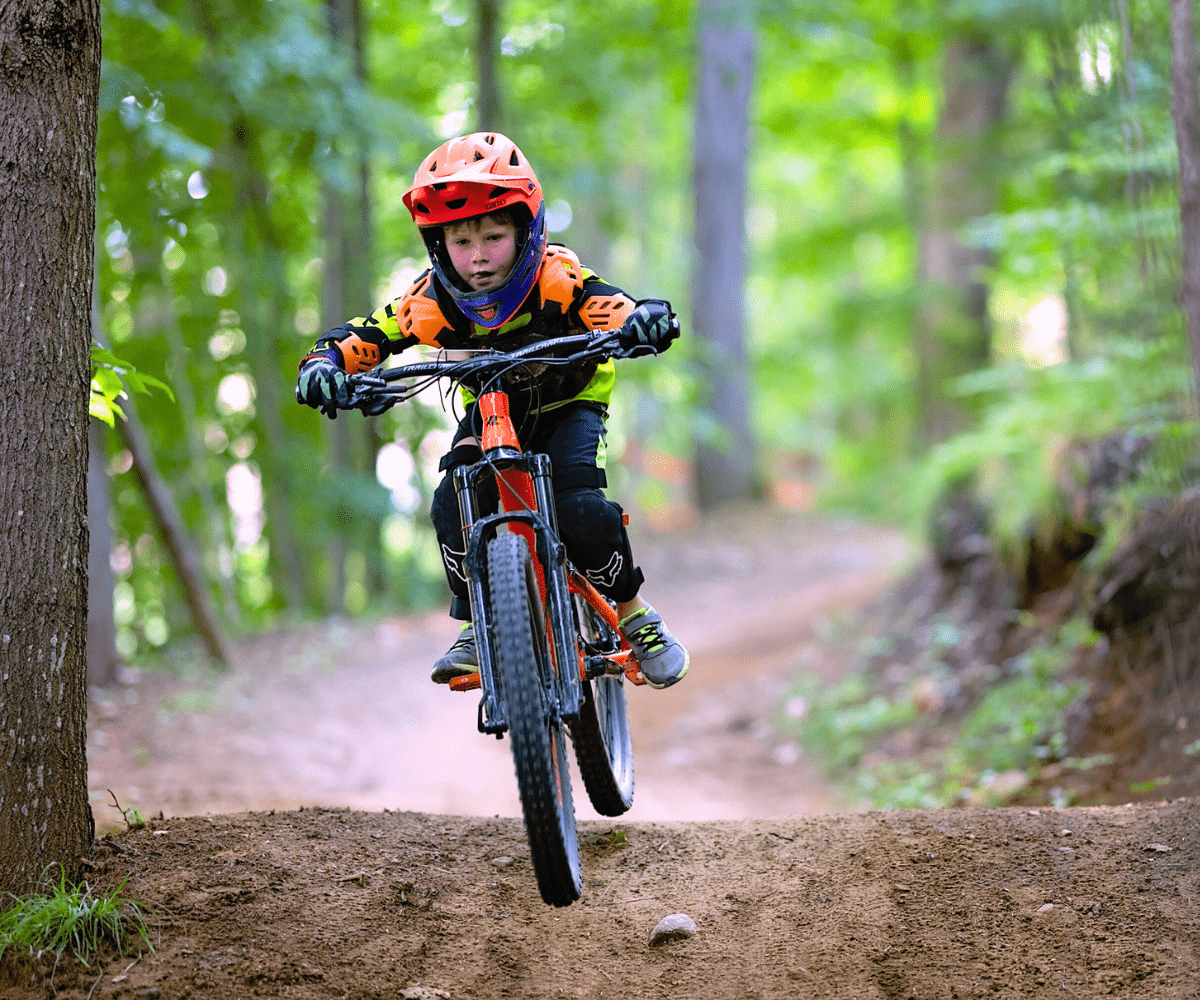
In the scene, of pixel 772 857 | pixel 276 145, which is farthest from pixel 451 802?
pixel 276 145

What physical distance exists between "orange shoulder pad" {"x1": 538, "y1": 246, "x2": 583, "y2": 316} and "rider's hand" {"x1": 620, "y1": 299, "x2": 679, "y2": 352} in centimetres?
39

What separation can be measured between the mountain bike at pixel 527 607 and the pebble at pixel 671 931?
435mm

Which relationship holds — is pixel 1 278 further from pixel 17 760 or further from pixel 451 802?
pixel 451 802

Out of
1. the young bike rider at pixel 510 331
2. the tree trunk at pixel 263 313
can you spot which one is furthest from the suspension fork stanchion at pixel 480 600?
the tree trunk at pixel 263 313

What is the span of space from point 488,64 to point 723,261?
21.8ft

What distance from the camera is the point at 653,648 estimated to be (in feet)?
13.9

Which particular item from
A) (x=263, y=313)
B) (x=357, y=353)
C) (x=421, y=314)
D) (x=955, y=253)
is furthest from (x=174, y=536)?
(x=955, y=253)

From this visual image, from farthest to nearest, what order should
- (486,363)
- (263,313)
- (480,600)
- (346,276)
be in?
(263,313) → (346,276) → (486,363) → (480,600)

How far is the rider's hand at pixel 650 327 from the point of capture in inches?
141

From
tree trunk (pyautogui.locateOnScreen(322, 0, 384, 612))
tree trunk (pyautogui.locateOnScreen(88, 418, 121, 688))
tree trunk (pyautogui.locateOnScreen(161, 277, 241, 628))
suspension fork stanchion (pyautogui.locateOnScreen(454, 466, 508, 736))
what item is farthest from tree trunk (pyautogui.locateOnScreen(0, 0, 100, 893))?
tree trunk (pyautogui.locateOnScreen(161, 277, 241, 628))

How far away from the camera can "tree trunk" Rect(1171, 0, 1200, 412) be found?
4.85 metres

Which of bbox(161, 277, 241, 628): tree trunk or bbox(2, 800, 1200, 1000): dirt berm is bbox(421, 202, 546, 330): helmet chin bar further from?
bbox(161, 277, 241, 628): tree trunk

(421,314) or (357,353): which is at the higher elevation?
(421,314)

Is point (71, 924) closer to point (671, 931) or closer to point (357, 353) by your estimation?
point (671, 931)
